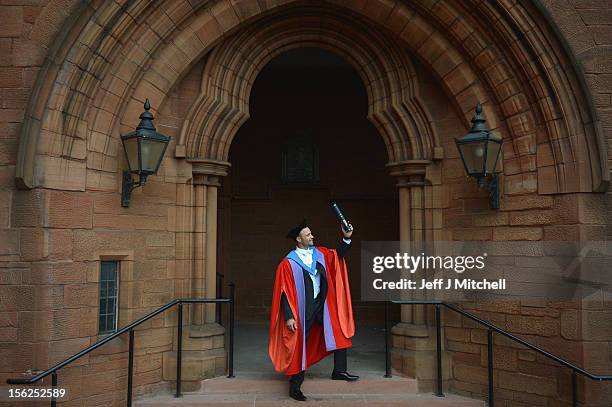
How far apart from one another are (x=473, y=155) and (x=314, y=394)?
2.77 metres

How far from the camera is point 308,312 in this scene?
5.03 m

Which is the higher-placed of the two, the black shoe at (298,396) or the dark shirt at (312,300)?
the dark shirt at (312,300)

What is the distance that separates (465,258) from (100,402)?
382cm

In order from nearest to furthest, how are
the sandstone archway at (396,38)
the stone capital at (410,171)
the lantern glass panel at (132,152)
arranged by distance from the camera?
the sandstone archway at (396,38)
the lantern glass panel at (132,152)
the stone capital at (410,171)

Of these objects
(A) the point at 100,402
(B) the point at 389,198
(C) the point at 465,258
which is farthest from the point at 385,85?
(A) the point at 100,402

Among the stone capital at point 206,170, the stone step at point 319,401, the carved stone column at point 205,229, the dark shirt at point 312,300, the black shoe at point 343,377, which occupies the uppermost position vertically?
the stone capital at point 206,170

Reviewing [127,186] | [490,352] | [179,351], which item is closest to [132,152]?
[127,186]

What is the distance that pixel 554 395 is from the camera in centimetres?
487

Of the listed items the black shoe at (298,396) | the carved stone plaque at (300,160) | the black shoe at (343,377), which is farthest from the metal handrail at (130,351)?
the carved stone plaque at (300,160)

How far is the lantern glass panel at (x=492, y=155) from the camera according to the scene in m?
4.89

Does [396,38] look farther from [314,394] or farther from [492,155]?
[314,394]

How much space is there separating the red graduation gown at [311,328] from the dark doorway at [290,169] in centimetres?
321

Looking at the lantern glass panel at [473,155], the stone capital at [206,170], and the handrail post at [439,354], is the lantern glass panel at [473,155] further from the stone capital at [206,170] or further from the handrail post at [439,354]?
the stone capital at [206,170]

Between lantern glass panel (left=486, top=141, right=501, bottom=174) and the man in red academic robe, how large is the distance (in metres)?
1.42
